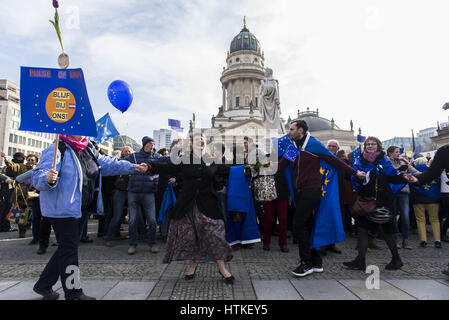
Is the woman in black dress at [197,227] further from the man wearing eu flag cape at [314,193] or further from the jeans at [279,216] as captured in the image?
the jeans at [279,216]

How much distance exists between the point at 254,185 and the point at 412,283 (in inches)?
117

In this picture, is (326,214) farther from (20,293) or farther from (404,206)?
(20,293)

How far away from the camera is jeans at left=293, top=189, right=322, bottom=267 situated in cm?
417

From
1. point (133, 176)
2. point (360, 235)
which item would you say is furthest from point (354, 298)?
point (133, 176)

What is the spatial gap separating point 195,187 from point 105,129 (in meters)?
4.99

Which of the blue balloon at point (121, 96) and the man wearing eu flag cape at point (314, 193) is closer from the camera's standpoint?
the man wearing eu flag cape at point (314, 193)

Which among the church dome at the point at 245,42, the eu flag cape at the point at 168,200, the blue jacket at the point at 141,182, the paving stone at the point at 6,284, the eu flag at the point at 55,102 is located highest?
the church dome at the point at 245,42

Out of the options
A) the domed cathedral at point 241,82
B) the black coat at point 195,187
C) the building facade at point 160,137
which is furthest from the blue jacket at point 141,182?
the domed cathedral at point 241,82

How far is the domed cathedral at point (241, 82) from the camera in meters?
63.9

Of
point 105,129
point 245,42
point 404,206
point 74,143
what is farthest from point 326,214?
point 245,42

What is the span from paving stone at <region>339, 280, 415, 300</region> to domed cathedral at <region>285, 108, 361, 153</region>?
65.7 m

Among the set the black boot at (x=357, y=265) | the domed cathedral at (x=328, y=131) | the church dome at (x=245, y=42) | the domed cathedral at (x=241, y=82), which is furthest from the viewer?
the church dome at (x=245, y=42)

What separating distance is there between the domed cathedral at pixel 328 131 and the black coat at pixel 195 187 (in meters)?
66.1
